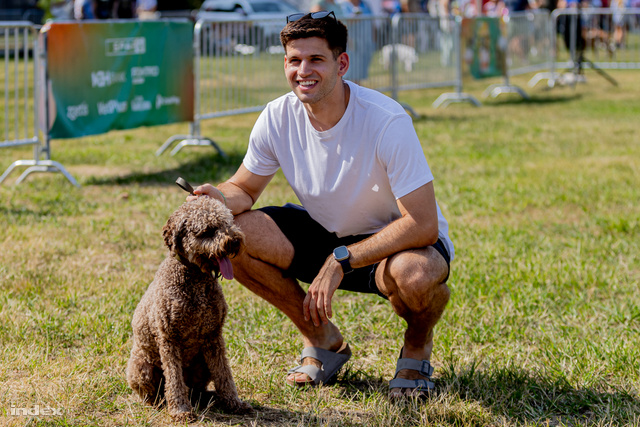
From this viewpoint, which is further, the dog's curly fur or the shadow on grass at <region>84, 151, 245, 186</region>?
the shadow on grass at <region>84, 151, 245, 186</region>

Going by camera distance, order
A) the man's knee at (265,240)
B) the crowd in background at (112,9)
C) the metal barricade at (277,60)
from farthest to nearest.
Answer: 1. the crowd in background at (112,9)
2. the metal barricade at (277,60)
3. the man's knee at (265,240)

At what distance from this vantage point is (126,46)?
846 cm

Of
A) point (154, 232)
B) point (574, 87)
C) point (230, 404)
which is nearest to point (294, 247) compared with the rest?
point (230, 404)

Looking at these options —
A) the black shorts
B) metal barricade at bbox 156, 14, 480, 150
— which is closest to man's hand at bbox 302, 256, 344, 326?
the black shorts

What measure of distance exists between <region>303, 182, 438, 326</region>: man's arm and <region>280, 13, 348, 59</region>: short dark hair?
74 centimetres

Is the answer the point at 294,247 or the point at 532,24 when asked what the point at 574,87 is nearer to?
the point at 532,24

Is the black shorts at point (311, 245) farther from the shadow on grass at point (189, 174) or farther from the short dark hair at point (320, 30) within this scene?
the shadow on grass at point (189, 174)

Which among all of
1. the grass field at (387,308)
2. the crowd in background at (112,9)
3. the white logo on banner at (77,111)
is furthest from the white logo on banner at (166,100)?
the crowd in background at (112,9)

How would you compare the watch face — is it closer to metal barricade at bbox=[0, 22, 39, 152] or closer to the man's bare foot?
the man's bare foot

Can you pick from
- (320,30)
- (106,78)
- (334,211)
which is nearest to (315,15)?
(320,30)

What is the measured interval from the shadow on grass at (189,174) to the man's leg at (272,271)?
13.5 ft

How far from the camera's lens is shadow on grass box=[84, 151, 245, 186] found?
7.70m

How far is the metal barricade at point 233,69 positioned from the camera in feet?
31.1

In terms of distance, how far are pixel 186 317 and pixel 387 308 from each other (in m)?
1.78
